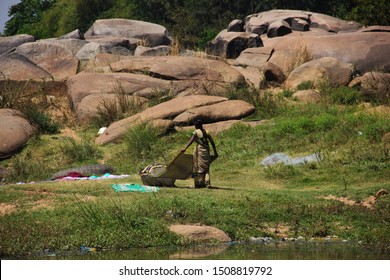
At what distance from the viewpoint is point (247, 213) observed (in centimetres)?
1224

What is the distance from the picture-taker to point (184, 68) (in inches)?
995

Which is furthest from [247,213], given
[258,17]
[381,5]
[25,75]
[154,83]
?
[258,17]

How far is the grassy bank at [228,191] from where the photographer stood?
11.3 m

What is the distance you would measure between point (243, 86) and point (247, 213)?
12818 mm

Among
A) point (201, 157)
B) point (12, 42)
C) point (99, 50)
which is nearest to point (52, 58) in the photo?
point (99, 50)

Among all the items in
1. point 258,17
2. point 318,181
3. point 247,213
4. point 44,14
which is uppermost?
point 247,213

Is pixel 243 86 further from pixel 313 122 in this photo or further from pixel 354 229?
pixel 354 229

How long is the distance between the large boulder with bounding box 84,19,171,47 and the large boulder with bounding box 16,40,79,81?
586 cm

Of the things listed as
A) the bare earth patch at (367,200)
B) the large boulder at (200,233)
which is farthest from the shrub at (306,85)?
the large boulder at (200,233)

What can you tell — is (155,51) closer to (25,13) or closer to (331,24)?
(331,24)

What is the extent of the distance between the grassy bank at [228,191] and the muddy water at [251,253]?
0.34 m

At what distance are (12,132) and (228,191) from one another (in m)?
8.91

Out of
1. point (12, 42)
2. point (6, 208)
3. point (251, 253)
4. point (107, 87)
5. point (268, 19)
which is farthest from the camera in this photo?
point (268, 19)

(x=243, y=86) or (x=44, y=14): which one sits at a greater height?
(x=243, y=86)
